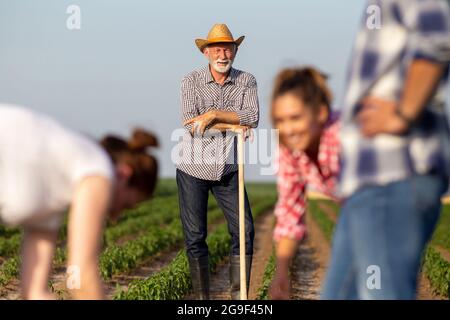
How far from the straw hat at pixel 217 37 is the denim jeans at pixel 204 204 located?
2.66 feet

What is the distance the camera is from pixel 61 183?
11.2 ft

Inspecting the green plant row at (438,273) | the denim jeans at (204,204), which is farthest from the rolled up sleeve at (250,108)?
the green plant row at (438,273)

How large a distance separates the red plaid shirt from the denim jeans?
2.44 meters

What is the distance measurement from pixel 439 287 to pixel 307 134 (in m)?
5.94

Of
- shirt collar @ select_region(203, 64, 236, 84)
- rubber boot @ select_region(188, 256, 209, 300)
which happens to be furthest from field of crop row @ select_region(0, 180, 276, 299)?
shirt collar @ select_region(203, 64, 236, 84)

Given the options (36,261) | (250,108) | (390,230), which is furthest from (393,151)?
(250,108)

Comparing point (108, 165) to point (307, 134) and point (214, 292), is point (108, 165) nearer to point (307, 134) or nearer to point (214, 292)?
point (307, 134)

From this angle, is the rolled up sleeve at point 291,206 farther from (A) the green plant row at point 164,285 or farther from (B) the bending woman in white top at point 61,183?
(A) the green plant row at point 164,285

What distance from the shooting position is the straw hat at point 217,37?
19.5ft

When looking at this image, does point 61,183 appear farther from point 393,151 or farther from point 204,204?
point 204,204

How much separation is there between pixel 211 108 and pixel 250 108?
259mm

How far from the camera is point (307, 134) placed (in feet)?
11.4

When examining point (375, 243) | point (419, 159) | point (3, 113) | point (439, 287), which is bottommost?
point (439, 287)
